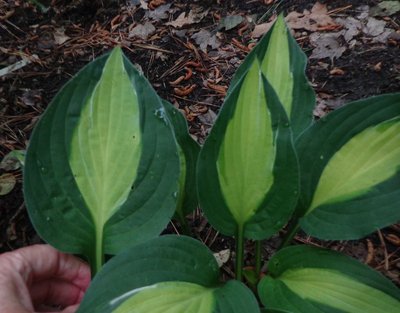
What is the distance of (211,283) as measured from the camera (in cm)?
115

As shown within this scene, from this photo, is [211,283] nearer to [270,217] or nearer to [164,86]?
[270,217]

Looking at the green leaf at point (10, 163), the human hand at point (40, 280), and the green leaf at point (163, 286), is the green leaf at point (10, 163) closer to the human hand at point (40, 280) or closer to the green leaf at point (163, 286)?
the human hand at point (40, 280)

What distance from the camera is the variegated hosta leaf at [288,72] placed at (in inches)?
51.6

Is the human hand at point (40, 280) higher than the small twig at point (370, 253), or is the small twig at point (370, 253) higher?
the human hand at point (40, 280)

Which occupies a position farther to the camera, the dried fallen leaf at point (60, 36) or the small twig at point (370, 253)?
the dried fallen leaf at point (60, 36)

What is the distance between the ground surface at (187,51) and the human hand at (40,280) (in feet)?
1.01

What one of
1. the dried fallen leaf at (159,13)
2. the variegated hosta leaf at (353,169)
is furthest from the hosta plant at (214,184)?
the dried fallen leaf at (159,13)

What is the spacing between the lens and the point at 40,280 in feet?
4.25

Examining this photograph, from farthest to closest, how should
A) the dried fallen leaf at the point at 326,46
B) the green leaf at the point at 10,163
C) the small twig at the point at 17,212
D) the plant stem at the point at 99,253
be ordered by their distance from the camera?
1. the dried fallen leaf at the point at 326,46
2. the green leaf at the point at 10,163
3. the small twig at the point at 17,212
4. the plant stem at the point at 99,253

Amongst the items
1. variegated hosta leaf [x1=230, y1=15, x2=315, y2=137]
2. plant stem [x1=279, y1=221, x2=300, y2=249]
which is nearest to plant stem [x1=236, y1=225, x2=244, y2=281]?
plant stem [x1=279, y1=221, x2=300, y2=249]

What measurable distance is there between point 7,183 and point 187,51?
0.93 meters

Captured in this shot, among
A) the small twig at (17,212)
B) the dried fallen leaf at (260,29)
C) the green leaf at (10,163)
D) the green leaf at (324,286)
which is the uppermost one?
the dried fallen leaf at (260,29)

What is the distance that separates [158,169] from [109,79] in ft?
0.74

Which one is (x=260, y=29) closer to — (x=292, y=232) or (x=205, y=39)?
(x=205, y=39)
